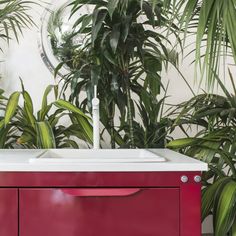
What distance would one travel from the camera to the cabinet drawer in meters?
1.04

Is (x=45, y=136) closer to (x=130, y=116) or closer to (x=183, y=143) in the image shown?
(x=130, y=116)

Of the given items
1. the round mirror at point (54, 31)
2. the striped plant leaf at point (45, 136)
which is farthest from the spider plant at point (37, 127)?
the round mirror at point (54, 31)

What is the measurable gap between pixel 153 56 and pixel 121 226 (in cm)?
87

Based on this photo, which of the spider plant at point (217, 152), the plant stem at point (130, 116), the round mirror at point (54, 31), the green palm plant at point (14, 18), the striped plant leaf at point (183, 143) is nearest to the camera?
the spider plant at point (217, 152)

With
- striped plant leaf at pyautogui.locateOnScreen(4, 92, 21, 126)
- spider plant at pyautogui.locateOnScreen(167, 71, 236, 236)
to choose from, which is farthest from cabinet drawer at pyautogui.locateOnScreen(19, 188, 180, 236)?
striped plant leaf at pyautogui.locateOnScreen(4, 92, 21, 126)

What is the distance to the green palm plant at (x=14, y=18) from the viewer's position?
183 centimetres

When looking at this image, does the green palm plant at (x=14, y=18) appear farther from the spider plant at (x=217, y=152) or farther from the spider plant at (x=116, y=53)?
the spider plant at (x=217, y=152)

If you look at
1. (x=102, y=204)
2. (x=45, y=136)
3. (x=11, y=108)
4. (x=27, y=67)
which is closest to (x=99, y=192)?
(x=102, y=204)

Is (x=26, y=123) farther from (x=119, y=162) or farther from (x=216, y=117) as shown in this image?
(x=216, y=117)

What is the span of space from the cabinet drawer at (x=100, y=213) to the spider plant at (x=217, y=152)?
0.27 metres

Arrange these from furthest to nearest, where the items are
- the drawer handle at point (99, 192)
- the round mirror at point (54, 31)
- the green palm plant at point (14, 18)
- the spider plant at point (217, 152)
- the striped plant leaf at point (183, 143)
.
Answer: the round mirror at point (54, 31), the green palm plant at point (14, 18), the striped plant leaf at point (183, 143), the spider plant at point (217, 152), the drawer handle at point (99, 192)

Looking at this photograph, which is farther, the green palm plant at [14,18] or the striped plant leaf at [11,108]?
the green palm plant at [14,18]

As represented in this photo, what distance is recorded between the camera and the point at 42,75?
6.42 feet

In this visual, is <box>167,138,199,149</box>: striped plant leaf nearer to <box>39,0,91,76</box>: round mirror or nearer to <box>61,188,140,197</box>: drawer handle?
<box>61,188,140,197</box>: drawer handle
